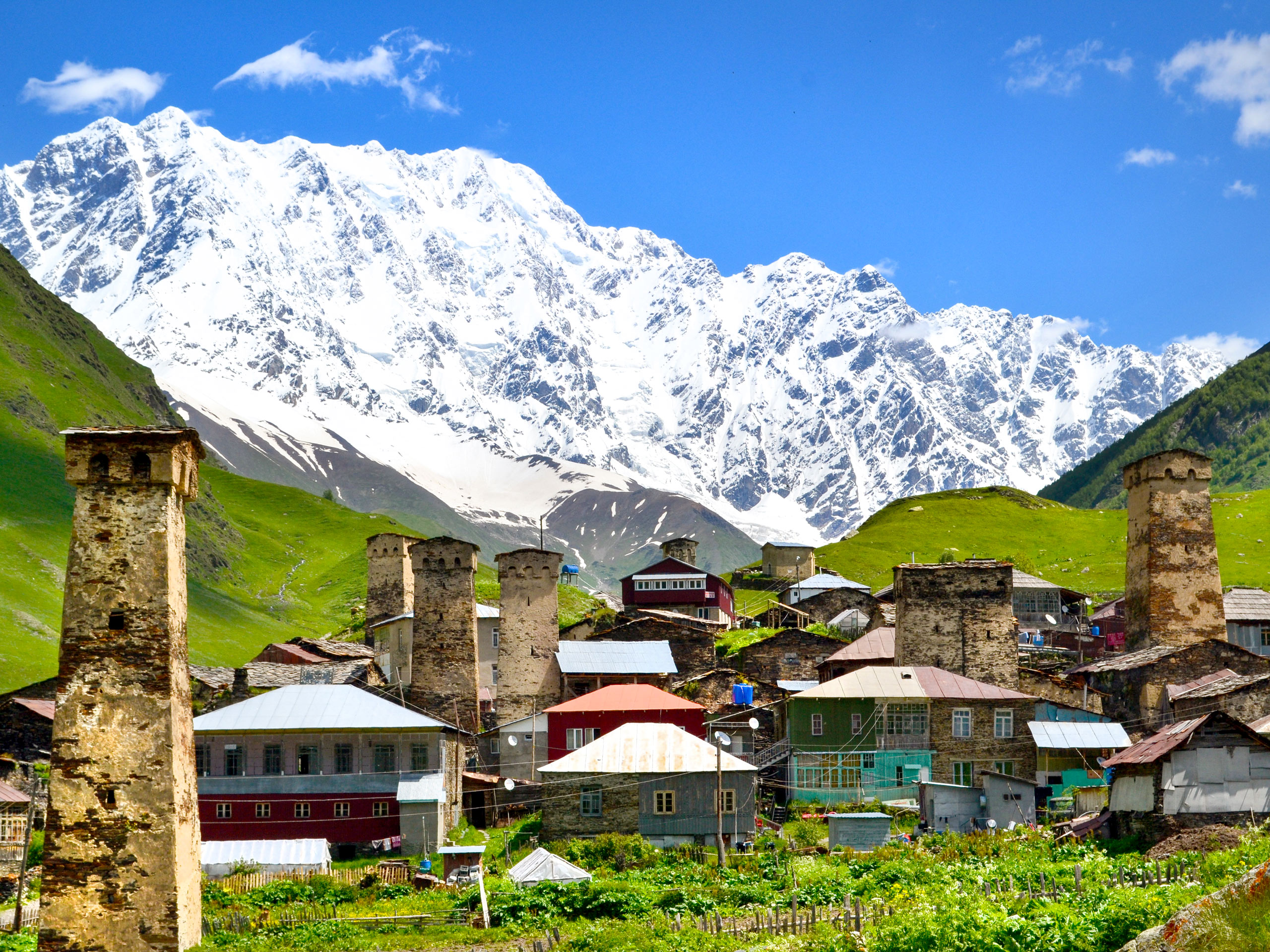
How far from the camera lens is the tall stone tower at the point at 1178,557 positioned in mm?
69875

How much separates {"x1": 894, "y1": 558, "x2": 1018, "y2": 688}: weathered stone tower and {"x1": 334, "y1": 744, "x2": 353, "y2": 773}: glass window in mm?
28963

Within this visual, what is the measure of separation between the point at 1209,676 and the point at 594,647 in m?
32.0

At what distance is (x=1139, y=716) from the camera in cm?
6322

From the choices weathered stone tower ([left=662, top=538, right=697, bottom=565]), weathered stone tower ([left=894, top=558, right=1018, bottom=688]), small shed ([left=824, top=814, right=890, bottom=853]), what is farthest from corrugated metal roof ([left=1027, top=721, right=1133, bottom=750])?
weathered stone tower ([left=662, top=538, right=697, bottom=565])

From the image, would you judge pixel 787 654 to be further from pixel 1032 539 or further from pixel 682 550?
pixel 1032 539

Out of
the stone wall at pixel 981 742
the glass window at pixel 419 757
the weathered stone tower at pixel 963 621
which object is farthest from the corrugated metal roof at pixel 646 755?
the weathered stone tower at pixel 963 621

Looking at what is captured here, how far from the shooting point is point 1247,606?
256ft

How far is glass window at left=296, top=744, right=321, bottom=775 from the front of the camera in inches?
2224

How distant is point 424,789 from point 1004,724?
26.1 meters

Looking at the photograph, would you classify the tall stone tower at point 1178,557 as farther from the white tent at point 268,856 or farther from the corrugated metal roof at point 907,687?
the white tent at point 268,856

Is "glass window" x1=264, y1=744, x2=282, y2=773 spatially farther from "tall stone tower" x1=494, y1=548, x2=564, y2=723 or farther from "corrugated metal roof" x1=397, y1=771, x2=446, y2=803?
Answer: "tall stone tower" x1=494, y1=548, x2=564, y2=723

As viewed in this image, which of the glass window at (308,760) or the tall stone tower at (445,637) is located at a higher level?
the tall stone tower at (445,637)

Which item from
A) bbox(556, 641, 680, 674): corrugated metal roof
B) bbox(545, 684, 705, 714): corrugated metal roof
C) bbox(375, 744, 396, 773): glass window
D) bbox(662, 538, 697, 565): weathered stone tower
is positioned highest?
bbox(662, 538, 697, 565): weathered stone tower

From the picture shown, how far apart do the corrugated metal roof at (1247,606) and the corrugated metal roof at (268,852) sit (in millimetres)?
51091
